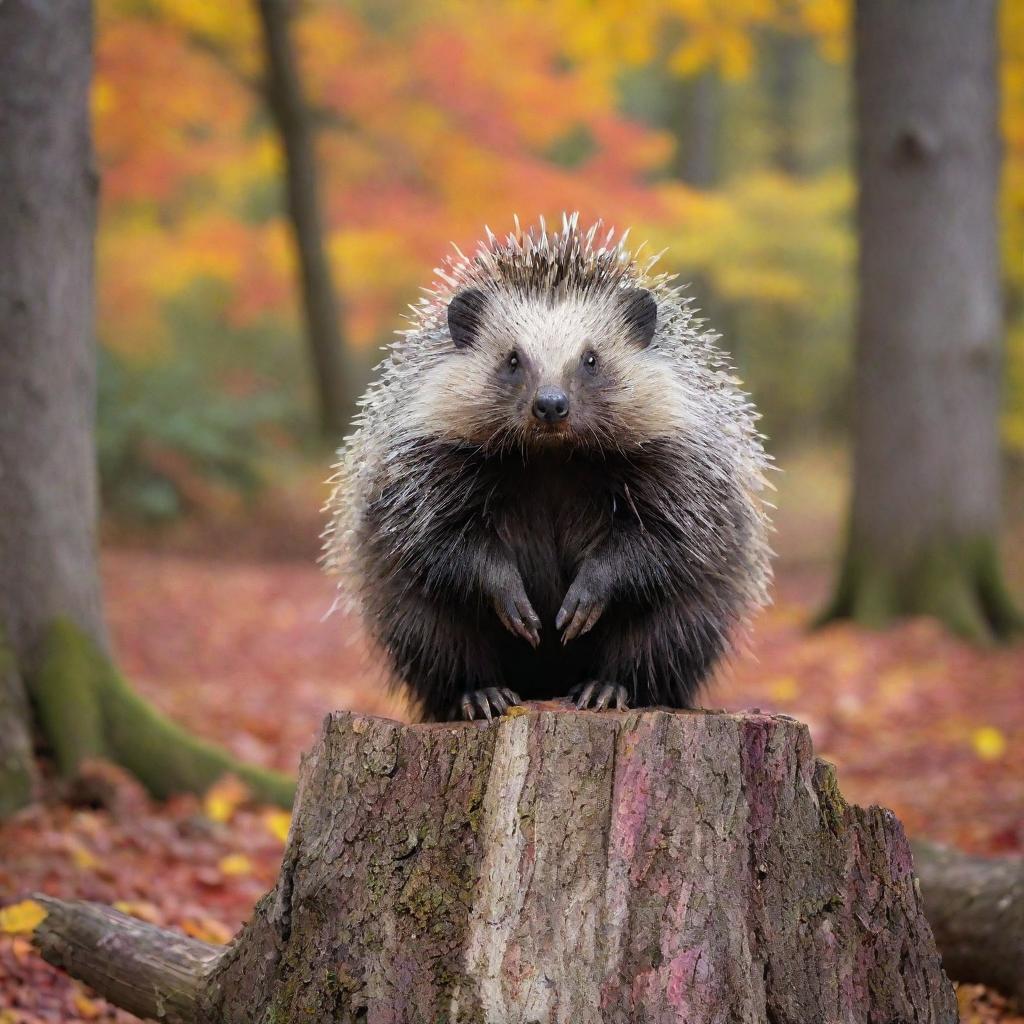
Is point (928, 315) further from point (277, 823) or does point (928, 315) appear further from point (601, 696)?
point (601, 696)

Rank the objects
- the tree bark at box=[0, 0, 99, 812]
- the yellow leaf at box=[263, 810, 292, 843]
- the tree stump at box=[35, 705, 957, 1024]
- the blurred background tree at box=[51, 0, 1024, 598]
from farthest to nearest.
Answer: the blurred background tree at box=[51, 0, 1024, 598] → the yellow leaf at box=[263, 810, 292, 843] → the tree bark at box=[0, 0, 99, 812] → the tree stump at box=[35, 705, 957, 1024]

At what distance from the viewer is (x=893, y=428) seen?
11.4m

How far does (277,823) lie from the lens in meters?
6.32

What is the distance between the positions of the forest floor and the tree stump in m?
1.30

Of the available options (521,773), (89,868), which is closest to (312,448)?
(89,868)

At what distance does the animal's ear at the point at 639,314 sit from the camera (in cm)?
487

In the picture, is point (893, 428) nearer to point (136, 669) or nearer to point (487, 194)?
point (136, 669)

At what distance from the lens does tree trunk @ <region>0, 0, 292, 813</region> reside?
573 cm

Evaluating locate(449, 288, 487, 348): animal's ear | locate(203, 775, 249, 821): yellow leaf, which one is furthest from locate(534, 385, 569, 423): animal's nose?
locate(203, 775, 249, 821): yellow leaf

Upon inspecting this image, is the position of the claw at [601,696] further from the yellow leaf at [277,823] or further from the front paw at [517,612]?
the yellow leaf at [277,823]

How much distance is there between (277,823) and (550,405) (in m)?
3.01

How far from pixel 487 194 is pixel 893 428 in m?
8.20

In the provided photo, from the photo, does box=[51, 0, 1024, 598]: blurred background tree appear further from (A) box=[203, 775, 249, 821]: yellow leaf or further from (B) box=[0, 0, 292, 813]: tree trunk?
(A) box=[203, 775, 249, 821]: yellow leaf

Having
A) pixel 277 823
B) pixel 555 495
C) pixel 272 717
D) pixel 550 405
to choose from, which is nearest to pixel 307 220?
pixel 272 717
